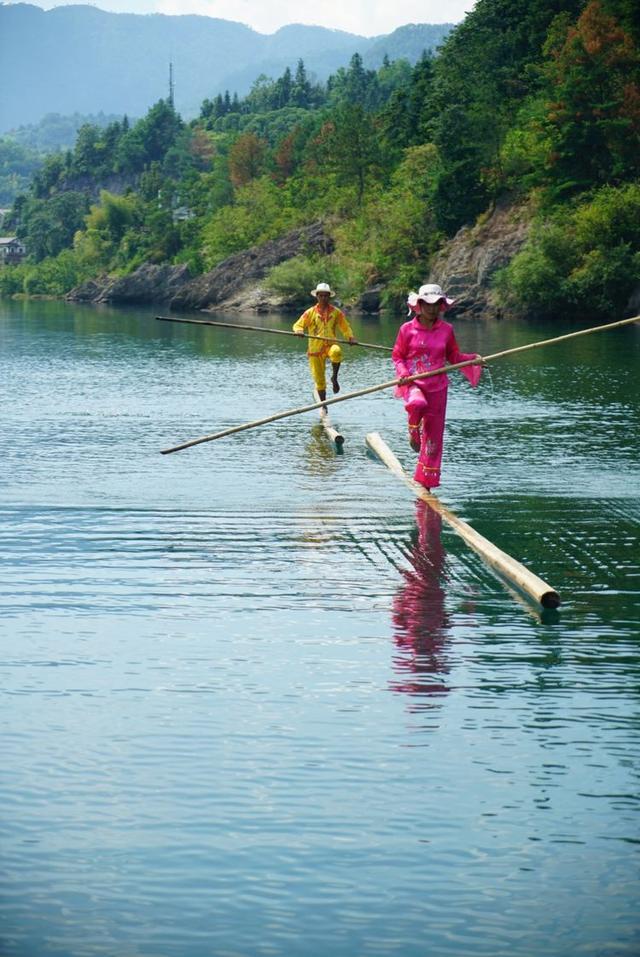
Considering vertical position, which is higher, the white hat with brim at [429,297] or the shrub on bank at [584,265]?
the shrub on bank at [584,265]

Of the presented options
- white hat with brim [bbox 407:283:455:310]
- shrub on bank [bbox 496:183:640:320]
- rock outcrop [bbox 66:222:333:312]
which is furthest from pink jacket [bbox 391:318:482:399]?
rock outcrop [bbox 66:222:333:312]

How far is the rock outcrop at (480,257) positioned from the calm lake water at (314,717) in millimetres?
53854

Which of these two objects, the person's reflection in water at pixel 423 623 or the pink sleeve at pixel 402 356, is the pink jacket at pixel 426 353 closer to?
the pink sleeve at pixel 402 356

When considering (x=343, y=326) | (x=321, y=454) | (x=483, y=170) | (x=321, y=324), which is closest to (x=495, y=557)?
(x=321, y=454)

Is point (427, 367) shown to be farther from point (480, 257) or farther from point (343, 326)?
point (480, 257)

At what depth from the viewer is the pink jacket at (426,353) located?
42.5ft

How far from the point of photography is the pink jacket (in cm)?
1295

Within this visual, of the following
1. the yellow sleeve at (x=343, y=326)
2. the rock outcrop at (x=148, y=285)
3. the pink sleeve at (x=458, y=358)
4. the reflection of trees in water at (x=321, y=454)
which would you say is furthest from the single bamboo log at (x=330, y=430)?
the rock outcrop at (x=148, y=285)

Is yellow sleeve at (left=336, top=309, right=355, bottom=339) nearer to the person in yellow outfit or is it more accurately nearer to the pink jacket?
the person in yellow outfit

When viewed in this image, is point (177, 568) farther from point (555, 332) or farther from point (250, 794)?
point (555, 332)

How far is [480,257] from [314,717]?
66.2 m

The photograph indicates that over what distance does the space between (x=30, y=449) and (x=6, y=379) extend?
11.9 metres

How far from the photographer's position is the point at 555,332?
48.2m

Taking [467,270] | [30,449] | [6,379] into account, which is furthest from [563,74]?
[30,449]
